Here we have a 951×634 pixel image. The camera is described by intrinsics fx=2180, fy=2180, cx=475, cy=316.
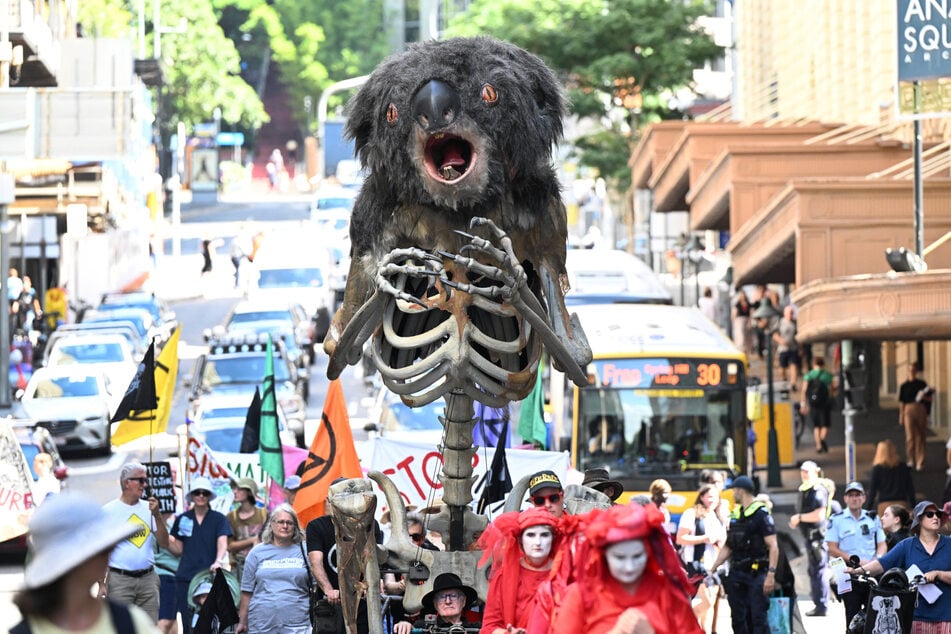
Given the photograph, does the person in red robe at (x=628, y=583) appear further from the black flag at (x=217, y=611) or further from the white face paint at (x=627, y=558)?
the black flag at (x=217, y=611)

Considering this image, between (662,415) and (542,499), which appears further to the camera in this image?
(662,415)

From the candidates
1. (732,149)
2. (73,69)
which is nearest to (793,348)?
(732,149)

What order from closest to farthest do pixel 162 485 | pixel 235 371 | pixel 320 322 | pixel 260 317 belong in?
pixel 162 485 < pixel 235 371 < pixel 260 317 < pixel 320 322

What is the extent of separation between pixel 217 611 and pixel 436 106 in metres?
4.83

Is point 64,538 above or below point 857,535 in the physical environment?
above

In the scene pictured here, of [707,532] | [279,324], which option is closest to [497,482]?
[707,532]

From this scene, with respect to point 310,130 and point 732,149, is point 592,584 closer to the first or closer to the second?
point 732,149

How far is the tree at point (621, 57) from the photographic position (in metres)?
61.0

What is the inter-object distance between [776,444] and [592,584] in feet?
82.5

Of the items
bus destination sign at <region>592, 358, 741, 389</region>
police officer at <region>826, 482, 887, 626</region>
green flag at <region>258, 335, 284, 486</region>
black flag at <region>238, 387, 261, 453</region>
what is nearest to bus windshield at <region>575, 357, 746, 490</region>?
bus destination sign at <region>592, 358, 741, 389</region>

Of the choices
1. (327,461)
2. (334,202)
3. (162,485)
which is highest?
(334,202)

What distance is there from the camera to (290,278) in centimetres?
5559

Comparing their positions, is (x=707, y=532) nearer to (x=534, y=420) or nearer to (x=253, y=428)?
(x=534, y=420)

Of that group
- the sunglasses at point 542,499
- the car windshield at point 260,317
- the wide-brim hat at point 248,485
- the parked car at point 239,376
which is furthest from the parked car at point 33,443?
the car windshield at point 260,317
